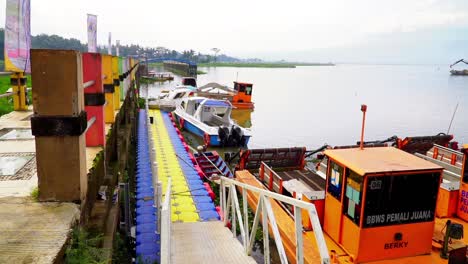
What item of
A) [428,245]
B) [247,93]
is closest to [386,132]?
[247,93]

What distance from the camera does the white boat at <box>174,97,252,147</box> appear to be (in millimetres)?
20620

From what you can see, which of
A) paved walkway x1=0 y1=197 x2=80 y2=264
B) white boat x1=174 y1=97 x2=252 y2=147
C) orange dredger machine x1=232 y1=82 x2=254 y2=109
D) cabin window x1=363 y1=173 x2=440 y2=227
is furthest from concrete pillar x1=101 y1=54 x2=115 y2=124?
orange dredger machine x1=232 y1=82 x2=254 y2=109

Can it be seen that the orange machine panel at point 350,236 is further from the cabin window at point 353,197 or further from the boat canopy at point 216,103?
the boat canopy at point 216,103

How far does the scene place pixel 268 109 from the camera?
38.4 m

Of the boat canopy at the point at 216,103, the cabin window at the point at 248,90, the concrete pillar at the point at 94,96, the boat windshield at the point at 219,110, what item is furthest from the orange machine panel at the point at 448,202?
the cabin window at the point at 248,90

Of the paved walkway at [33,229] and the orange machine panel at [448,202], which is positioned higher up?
the paved walkway at [33,229]

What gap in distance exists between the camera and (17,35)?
8.45 metres

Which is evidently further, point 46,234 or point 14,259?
point 46,234

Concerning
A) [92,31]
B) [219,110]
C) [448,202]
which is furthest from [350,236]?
[219,110]

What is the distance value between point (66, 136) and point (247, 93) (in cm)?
3255

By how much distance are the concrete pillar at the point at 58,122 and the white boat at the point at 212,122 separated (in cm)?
1688

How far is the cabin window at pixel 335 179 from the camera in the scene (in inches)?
264

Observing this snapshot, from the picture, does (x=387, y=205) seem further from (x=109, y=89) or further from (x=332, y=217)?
(x=109, y=89)

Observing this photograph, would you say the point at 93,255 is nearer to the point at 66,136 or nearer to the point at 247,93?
the point at 66,136
